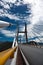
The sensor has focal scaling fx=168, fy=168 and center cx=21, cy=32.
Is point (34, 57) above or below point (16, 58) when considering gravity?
below

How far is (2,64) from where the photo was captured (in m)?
1.78

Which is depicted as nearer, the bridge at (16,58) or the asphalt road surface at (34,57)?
the bridge at (16,58)

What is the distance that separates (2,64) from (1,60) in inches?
1.8

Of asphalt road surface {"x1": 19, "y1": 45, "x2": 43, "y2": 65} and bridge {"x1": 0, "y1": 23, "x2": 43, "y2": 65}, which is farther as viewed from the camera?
asphalt road surface {"x1": 19, "y1": 45, "x2": 43, "y2": 65}

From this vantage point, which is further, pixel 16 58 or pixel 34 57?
pixel 34 57

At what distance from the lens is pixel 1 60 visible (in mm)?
1801
